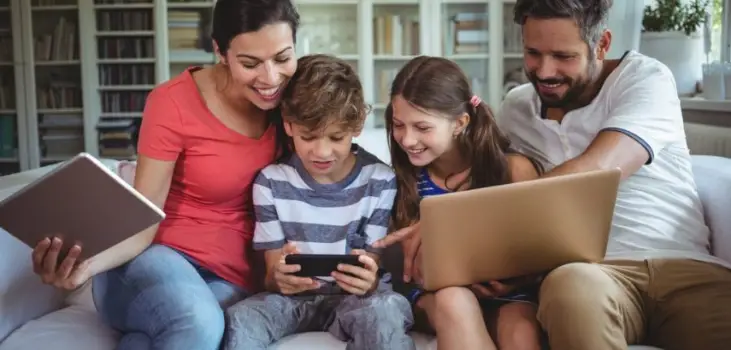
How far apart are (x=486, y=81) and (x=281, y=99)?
9.33 feet

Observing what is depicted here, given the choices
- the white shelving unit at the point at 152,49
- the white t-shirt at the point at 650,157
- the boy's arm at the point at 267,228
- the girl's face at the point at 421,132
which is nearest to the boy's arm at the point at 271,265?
the boy's arm at the point at 267,228

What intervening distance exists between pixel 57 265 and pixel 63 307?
0.40 meters

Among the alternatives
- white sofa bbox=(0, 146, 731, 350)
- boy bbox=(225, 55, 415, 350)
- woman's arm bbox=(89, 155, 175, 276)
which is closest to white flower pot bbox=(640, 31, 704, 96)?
white sofa bbox=(0, 146, 731, 350)

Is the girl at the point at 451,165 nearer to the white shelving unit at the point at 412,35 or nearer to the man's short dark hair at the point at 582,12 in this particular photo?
the man's short dark hair at the point at 582,12

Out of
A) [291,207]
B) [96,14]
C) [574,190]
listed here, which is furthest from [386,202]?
[96,14]

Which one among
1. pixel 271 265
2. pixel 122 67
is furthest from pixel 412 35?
pixel 271 265

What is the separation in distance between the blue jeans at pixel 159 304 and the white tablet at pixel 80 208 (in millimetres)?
126

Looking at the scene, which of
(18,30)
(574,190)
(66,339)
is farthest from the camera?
(18,30)

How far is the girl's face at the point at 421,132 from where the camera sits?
4.55 ft

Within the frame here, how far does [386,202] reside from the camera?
1437mm

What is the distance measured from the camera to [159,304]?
3.93 feet

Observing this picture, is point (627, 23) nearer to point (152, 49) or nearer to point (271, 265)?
point (271, 265)

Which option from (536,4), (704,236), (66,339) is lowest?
(66,339)

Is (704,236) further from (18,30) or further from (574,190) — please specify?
(18,30)
